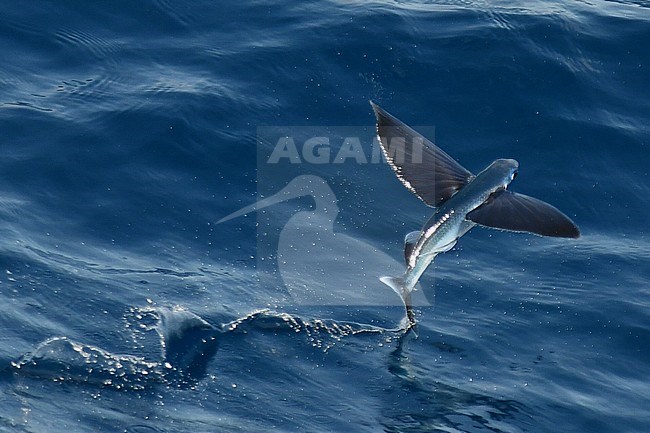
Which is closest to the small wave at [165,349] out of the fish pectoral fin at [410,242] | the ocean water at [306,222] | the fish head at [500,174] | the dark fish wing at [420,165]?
the ocean water at [306,222]

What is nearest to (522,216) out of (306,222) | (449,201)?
(449,201)

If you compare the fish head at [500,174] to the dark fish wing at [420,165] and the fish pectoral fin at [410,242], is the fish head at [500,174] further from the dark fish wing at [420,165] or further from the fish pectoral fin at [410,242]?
the fish pectoral fin at [410,242]

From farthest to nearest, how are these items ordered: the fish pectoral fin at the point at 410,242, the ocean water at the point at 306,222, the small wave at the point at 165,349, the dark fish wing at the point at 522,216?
the ocean water at the point at 306,222 < the fish pectoral fin at the point at 410,242 < the small wave at the point at 165,349 < the dark fish wing at the point at 522,216

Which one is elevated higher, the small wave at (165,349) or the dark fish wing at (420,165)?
the dark fish wing at (420,165)

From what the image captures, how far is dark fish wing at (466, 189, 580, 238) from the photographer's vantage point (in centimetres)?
953

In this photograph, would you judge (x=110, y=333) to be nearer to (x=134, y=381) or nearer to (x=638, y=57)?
(x=134, y=381)

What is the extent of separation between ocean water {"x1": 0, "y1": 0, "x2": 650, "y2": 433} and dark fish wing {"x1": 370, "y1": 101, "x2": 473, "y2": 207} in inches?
75.2

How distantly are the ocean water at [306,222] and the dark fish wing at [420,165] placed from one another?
6.26 ft

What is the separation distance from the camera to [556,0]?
59.8ft

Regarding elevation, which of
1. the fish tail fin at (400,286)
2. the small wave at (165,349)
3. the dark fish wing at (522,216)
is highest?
the dark fish wing at (522,216)

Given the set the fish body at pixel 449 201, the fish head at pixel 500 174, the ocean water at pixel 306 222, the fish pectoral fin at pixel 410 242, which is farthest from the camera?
the ocean water at pixel 306 222

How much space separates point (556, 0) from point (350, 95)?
4408 mm

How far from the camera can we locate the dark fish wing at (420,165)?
10461 millimetres

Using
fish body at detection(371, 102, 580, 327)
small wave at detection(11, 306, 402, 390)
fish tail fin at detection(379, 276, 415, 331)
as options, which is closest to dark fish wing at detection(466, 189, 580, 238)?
fish body at detection(371, 102, 580, 327)
